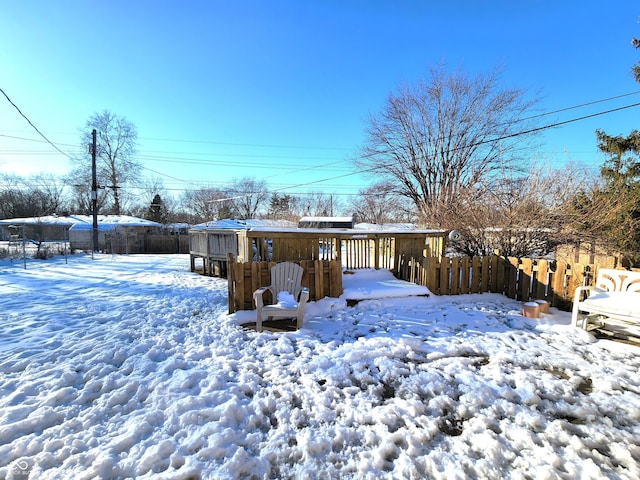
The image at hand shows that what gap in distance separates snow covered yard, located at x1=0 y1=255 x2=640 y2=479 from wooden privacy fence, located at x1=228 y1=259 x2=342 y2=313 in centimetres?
36

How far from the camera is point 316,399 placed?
238 centimetres

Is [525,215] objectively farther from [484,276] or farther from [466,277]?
[466,277]

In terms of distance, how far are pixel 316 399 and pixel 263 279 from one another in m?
2.68

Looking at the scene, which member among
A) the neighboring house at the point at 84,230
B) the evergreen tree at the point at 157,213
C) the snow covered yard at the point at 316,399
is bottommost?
the snow covered yard at the point at 316,399

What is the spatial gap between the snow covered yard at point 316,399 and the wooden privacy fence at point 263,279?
0.36 m

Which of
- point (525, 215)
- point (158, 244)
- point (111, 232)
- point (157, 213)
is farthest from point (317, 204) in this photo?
point (525, 215)

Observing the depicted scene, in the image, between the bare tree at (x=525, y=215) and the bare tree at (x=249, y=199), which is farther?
the bare tree at (x=249, y=199)

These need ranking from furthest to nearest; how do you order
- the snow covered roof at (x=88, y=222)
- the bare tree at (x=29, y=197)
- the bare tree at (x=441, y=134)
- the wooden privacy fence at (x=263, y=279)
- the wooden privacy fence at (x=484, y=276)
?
the bare tree at (x=29, y=197) < the snow covered roof at (x=88, y=222) < the bare tree at (x=441, y=134) < the wooden privacy fence at (x=484, y=276) < the wooden privacy fence at (x=263, y=279)

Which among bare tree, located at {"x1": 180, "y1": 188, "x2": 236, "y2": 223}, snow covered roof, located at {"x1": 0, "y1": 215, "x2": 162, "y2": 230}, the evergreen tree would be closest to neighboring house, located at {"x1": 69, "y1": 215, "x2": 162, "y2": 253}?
snow covered roof, located at {"x1": 0, "y1": 215, "x2": 162, "y2": 230}

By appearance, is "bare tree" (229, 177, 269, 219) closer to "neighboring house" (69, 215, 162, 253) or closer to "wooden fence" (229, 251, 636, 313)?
"neighboring house" (69, 215, 162, 253)

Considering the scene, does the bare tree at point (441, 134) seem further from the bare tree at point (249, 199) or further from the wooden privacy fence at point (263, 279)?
the bare tree at point (249, 199)

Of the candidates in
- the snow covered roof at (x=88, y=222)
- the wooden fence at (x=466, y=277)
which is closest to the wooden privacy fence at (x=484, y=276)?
the wooden fence at (x=466, y=277)

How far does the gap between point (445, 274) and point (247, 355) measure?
424cm

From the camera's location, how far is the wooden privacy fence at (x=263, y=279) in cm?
464
